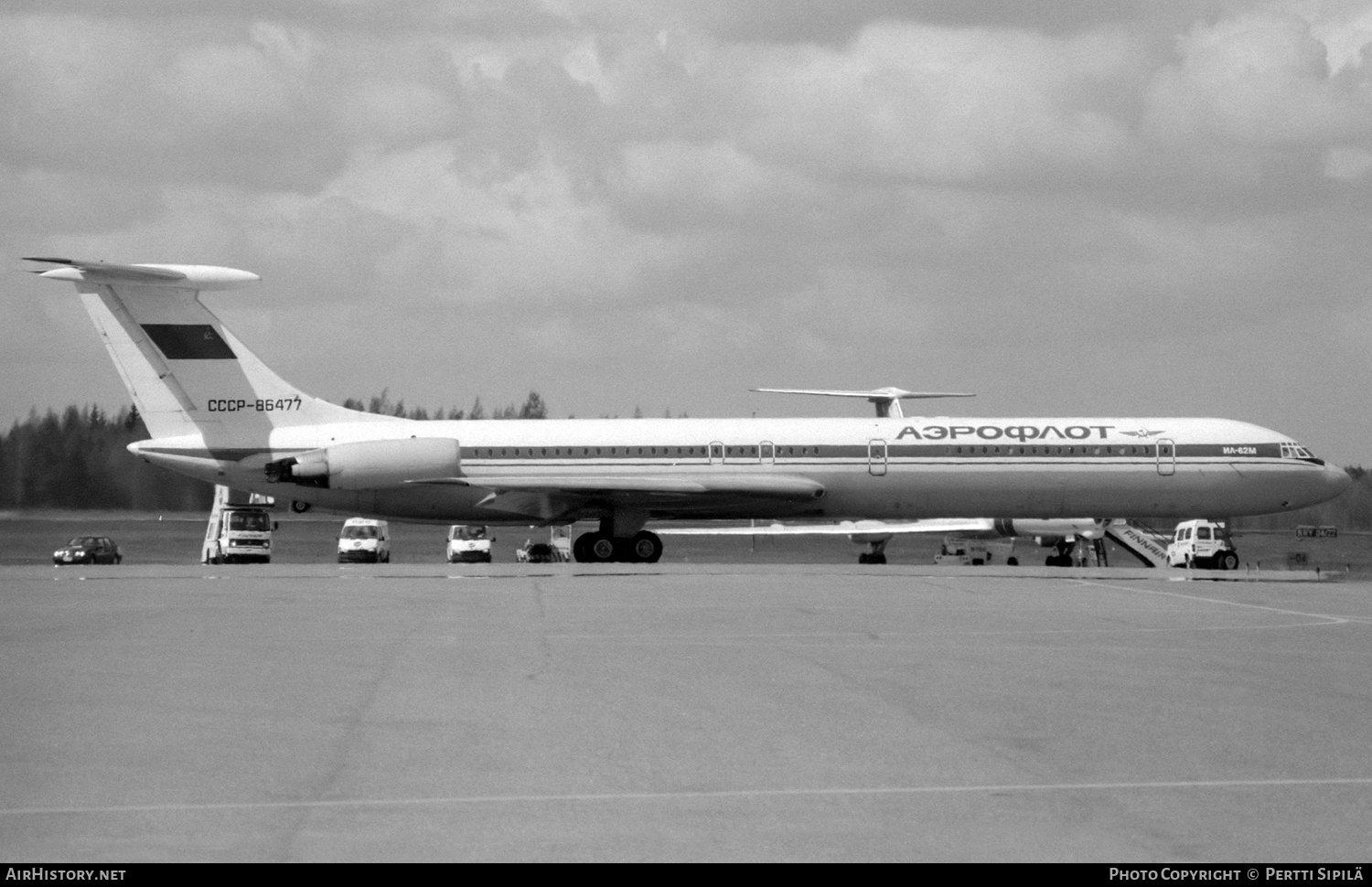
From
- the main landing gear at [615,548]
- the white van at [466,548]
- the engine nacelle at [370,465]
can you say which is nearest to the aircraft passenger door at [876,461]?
the main landing gear at [615,548]

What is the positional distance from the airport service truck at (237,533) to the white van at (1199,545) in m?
28.2

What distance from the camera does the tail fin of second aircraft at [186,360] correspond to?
3503 centimetres

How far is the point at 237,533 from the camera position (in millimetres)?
48375

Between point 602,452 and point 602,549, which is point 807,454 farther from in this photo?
point 602,549

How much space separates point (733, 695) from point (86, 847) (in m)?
6.05

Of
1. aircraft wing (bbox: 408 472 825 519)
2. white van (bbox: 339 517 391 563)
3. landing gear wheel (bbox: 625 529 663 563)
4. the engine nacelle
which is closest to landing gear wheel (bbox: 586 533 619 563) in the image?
landing gear wheel (bbox: 625 529 663 563)

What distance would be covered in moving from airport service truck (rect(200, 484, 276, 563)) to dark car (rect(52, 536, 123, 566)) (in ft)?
22.1

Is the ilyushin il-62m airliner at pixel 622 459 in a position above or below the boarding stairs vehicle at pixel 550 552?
above

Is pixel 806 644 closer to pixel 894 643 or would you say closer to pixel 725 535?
pixel 894 643

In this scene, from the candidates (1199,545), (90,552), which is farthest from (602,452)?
(90,552)

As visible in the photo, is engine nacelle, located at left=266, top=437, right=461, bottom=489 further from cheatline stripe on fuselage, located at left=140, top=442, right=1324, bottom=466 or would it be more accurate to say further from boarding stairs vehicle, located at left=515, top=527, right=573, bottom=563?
boarding stairs vehicle, located at left=515, top=527, right=573, bottom=563

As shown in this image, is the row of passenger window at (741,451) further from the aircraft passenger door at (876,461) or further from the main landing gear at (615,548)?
the main landing gear at (615,548)

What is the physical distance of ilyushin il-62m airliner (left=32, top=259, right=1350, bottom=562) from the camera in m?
35.4

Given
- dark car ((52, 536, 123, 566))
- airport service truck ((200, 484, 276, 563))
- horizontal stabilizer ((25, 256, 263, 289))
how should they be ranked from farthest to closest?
dark car ((52, 536, 123, 566)), airport service truck ((200, 484, 276, 563)), horizontal stabilizer ((25, 256, 263, 289))
